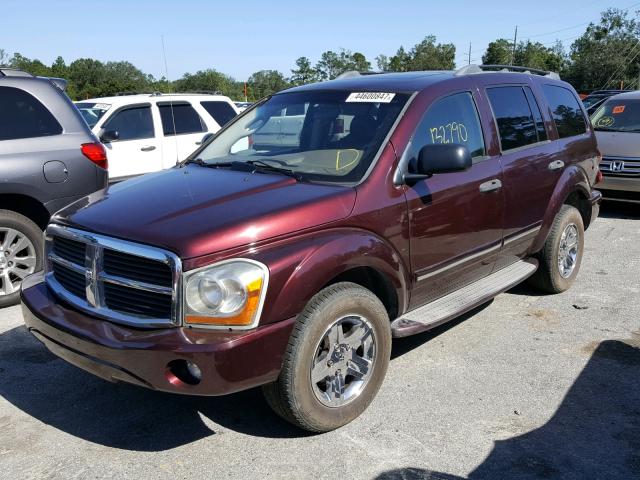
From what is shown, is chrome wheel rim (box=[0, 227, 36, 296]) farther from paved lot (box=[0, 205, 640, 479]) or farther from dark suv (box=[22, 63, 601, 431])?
dark suv (box=[22, 63, 601, 431])

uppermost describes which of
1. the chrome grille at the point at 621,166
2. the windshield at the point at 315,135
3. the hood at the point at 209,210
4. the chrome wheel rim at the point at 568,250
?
the windshield at the point at 315,135

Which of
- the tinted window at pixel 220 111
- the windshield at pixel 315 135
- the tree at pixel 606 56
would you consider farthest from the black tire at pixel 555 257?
the tree at pixel 606 56

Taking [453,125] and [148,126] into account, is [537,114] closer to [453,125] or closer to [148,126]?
[453,125]

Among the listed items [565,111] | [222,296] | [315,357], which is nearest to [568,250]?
[565,111]

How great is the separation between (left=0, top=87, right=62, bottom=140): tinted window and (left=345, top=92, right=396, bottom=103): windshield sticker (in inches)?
117

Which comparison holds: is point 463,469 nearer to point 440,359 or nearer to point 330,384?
point 330,384

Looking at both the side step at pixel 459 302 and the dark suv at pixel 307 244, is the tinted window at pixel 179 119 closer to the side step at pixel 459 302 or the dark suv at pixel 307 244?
the dark suv at pixel 307 244

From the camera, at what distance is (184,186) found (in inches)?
143

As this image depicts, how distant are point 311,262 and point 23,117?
376cm

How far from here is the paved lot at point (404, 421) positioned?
3.10 m

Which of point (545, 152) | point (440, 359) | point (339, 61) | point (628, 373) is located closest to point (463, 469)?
point (440, 359)

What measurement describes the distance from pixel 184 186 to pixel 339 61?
8611 centimetres

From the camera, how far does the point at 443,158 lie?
361cm

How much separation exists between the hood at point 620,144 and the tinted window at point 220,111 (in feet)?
18.9
